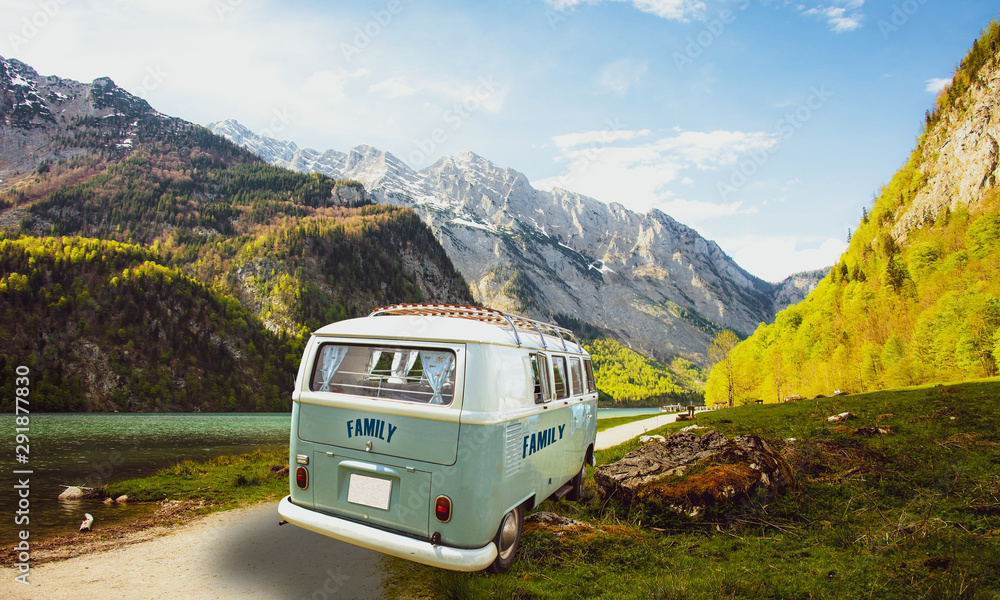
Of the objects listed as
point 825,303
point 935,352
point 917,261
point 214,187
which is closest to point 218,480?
point 935,352

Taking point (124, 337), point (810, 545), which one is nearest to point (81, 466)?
point (810, 545)

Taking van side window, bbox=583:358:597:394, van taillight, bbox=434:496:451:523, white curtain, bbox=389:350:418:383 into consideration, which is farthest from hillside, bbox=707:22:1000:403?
van taillight, bbox=434:496:451:523

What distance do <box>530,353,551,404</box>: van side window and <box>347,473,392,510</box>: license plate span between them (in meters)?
2.50

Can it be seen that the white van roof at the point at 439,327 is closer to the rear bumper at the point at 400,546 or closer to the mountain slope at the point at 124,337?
the rear bumper at the point at 400,546

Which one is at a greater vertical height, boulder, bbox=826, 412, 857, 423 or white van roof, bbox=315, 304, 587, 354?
white van roof, bbox=315, 304, 587, 354

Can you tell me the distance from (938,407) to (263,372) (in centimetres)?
11931

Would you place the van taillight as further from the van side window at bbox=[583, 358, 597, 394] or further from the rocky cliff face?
the rocky cliff face

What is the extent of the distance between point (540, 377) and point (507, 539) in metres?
2.36

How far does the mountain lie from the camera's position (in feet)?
290

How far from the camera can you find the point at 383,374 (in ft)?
21.1

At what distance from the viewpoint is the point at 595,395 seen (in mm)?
11195

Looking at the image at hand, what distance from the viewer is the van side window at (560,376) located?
7.93 meters

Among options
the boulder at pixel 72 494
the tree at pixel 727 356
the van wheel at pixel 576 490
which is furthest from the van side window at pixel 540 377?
the tree at pixel 727 356

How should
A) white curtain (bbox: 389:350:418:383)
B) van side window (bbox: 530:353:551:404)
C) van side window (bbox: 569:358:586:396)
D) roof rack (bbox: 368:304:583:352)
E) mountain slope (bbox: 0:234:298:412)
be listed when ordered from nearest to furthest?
white curtain (bbox: 389:350:418:383) → van side window (bbox: 530:353:551:404) → roof rack (bbox: 368:304:583:352) → van side window (bbox: 569:358:586:396) → mountain slope (bbox: 0:234:298:412)
